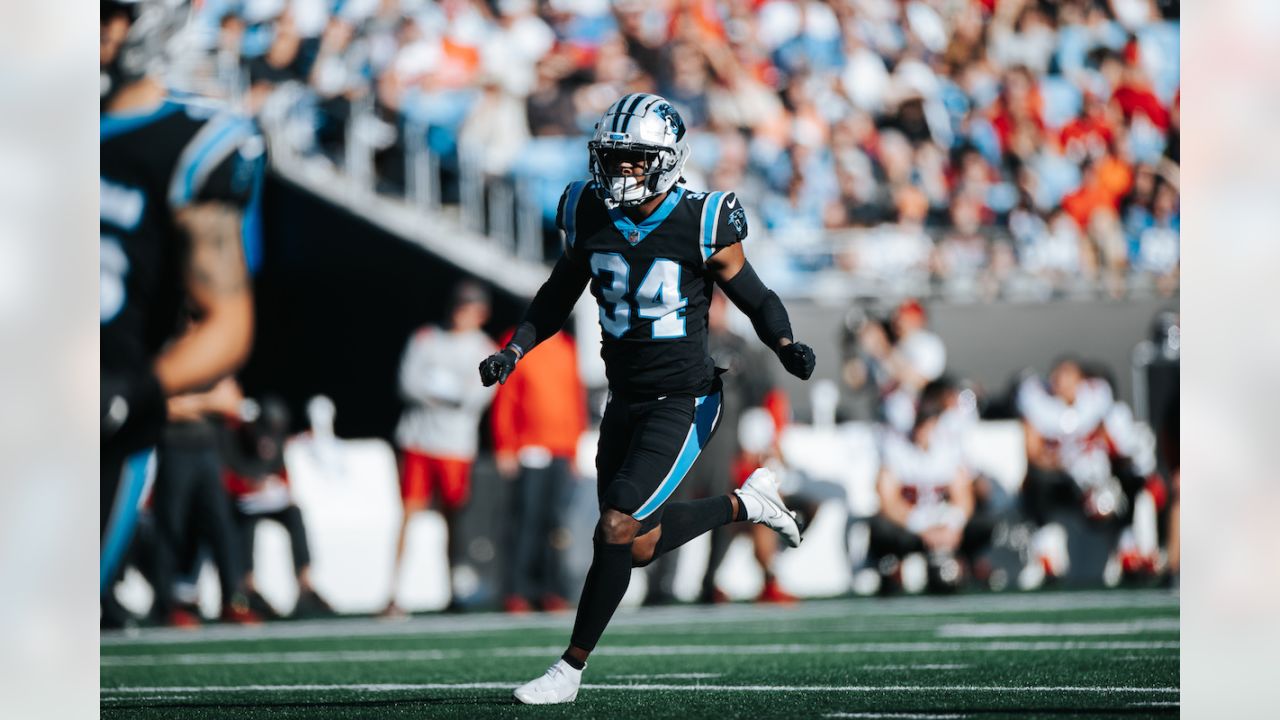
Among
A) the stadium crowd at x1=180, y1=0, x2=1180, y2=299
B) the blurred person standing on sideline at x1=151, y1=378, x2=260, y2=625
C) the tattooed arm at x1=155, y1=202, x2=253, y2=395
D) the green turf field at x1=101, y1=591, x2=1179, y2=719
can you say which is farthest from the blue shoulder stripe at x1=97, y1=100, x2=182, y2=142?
the stadium crowd at x1=180, y1=0, x2=1180, y2=299

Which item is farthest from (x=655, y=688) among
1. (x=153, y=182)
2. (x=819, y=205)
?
(x=819, y=205)

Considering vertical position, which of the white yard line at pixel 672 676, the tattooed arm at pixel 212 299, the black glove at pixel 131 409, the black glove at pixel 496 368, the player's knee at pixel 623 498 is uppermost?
the tattooed arm at pixel 212 299

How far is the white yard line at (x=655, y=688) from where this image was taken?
217 inches

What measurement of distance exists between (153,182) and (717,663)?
9.83ft

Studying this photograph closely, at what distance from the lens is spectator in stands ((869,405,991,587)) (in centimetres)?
1079

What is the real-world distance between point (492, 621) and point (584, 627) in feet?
14.0

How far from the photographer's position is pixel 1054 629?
8.06 metres

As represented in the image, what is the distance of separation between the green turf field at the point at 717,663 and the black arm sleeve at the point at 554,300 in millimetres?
1081

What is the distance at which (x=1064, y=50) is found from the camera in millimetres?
16656

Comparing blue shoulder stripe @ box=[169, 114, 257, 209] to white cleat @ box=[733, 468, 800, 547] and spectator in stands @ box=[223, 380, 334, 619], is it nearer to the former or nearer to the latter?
white cleat @ box=[733, 468, 800, 547]

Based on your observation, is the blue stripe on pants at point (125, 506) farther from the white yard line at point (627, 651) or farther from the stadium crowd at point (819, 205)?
the stadium crowd at point (819, 205)

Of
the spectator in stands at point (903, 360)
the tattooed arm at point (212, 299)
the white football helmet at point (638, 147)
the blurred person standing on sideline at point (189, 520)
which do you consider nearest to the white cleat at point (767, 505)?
the white football helmet at point (638, 147)

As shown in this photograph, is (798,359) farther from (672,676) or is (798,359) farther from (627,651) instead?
(627,651)
